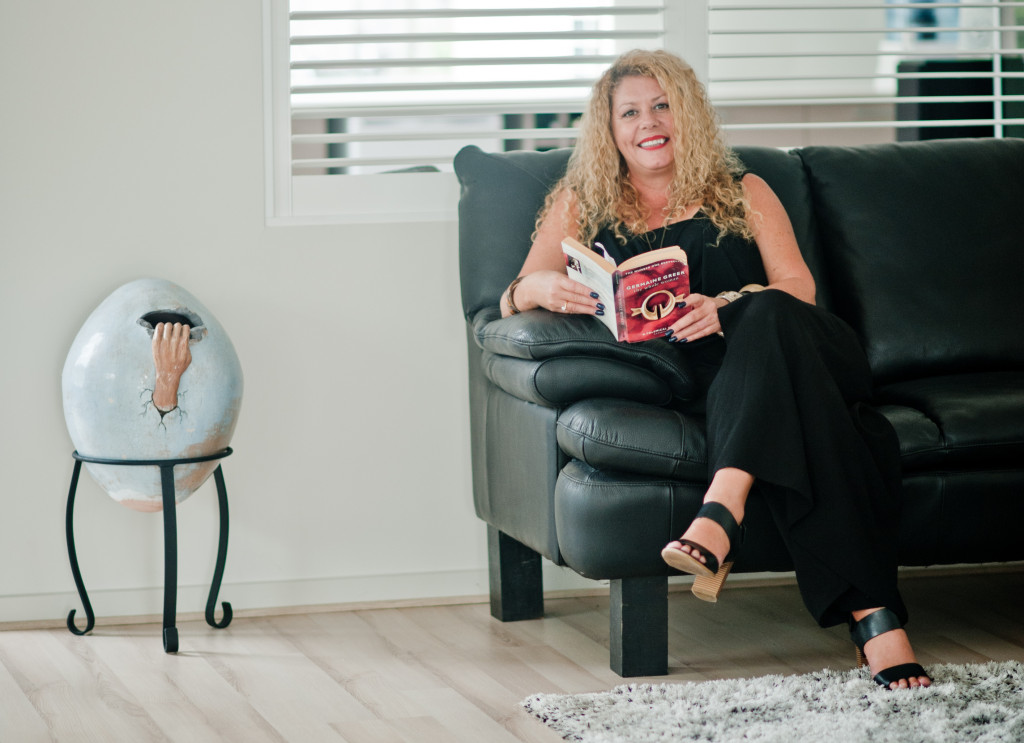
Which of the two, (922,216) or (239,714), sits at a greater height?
(922,216)

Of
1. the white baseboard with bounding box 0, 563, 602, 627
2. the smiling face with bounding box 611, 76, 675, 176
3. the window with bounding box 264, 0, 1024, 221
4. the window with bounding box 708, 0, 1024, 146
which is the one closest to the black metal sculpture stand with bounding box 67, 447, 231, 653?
the white baseboard with bounding box 0, 563, 602, 627

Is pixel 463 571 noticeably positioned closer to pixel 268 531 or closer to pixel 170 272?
pixel 268 531

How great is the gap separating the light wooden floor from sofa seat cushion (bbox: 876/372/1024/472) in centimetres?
39

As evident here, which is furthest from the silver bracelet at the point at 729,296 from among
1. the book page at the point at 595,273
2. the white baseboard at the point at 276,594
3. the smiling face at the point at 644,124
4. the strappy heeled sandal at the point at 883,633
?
the white baseboard at the point at 276,594

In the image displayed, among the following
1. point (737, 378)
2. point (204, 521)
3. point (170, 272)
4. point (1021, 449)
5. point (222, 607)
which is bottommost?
point (222, 607)

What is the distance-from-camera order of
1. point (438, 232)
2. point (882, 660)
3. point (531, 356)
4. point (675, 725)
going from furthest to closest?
point (438, 232) → point (531, 356) → point (882, 660) → point (675, 725)

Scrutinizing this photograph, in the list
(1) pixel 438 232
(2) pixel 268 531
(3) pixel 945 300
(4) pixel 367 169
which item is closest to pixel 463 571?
(2) pixel 268 531

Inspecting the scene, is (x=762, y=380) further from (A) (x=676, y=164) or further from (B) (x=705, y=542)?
(A) (x=676, y=164)

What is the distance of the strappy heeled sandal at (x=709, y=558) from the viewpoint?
1.91 meters

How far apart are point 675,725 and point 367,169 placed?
1.68m

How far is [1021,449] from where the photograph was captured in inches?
85.7

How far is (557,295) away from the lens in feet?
7.40

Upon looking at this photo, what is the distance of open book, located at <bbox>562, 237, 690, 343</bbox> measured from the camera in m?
2.09

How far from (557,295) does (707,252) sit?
37cm
